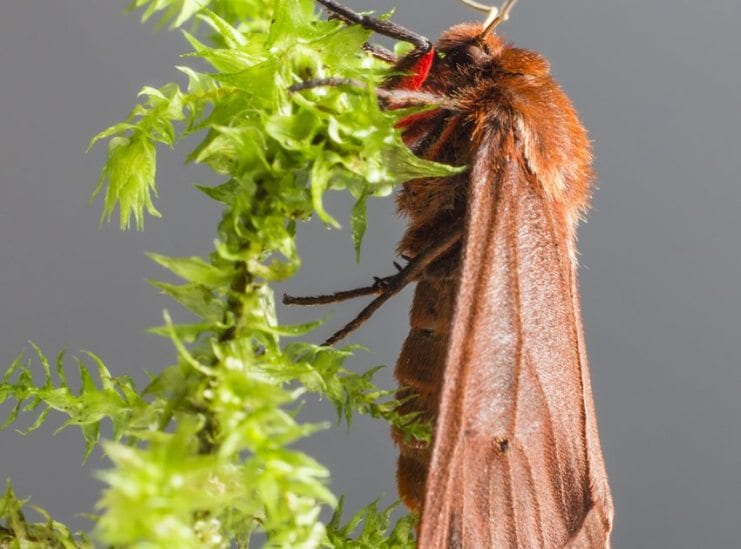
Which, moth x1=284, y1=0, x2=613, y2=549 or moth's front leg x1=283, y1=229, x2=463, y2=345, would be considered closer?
moth x1=284, y1=0, x2=613, y2=549

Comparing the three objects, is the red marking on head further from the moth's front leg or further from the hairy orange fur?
the moth's front leg

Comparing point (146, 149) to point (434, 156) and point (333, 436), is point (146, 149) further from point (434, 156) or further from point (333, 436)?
point (333, 436)

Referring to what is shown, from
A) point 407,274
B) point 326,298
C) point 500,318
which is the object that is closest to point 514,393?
point 500,318

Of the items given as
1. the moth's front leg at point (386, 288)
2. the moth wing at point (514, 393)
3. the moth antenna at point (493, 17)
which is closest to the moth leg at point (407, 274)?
the moth's front leg at point (386, 288)

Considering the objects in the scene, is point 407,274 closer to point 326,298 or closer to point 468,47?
point 326,298

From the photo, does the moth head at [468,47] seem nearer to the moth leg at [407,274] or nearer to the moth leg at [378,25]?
the moth leg at [378,25]

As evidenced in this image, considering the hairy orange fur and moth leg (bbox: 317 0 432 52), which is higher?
moth leg (bbox: 317 0 432 52)

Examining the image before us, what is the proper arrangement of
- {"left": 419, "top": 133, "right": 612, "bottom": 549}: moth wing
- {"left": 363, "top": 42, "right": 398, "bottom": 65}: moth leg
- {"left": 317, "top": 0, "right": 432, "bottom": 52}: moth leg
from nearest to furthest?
{"left": 419, "top": 133, "right": 612, "bottom": 549}: moth wing
{"left": 317, "top": 0, "right": 432, "bottom": 52}: moth leg
{"left": 363, "top": 42, "right": 398, "bottom": 65}: moth leg

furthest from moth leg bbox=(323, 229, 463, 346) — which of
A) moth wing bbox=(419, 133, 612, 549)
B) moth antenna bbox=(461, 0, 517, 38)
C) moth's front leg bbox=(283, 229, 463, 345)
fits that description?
moth antenna bbox=(461, 0, 517, 38)
